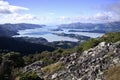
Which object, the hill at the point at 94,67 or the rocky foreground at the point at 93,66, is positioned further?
the rocky foreground at the point at 93,66

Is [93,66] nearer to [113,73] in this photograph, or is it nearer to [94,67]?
[94,67]

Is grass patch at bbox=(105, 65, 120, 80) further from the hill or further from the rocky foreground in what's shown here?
the rocky foreground

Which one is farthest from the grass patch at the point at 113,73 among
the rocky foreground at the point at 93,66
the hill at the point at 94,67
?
the rocky foreground at the point at 93,66

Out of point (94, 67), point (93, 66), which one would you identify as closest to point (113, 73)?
point (94, 67)

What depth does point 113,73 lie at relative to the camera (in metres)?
47.8

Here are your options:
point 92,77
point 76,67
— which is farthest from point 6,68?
point 92,77

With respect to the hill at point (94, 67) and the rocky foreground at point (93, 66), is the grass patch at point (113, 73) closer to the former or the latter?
the hill at point (94, 67)

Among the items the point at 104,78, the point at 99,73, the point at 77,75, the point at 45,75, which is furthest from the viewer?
the point at 45,75

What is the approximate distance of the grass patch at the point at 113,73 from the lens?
46075 mm

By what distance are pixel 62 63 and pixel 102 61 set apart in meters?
17.1

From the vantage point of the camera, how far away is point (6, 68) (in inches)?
2293

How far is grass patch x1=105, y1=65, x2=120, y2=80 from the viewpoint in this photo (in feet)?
151

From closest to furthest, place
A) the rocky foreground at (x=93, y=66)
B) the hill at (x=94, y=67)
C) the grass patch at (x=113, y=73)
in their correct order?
1. the grass patch at (x=113, y=73)
2. the hill at (x=94, y=67)
3. the rocky foreground at (x=93, y=66)

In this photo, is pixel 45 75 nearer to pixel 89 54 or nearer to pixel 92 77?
pixel 89 54
